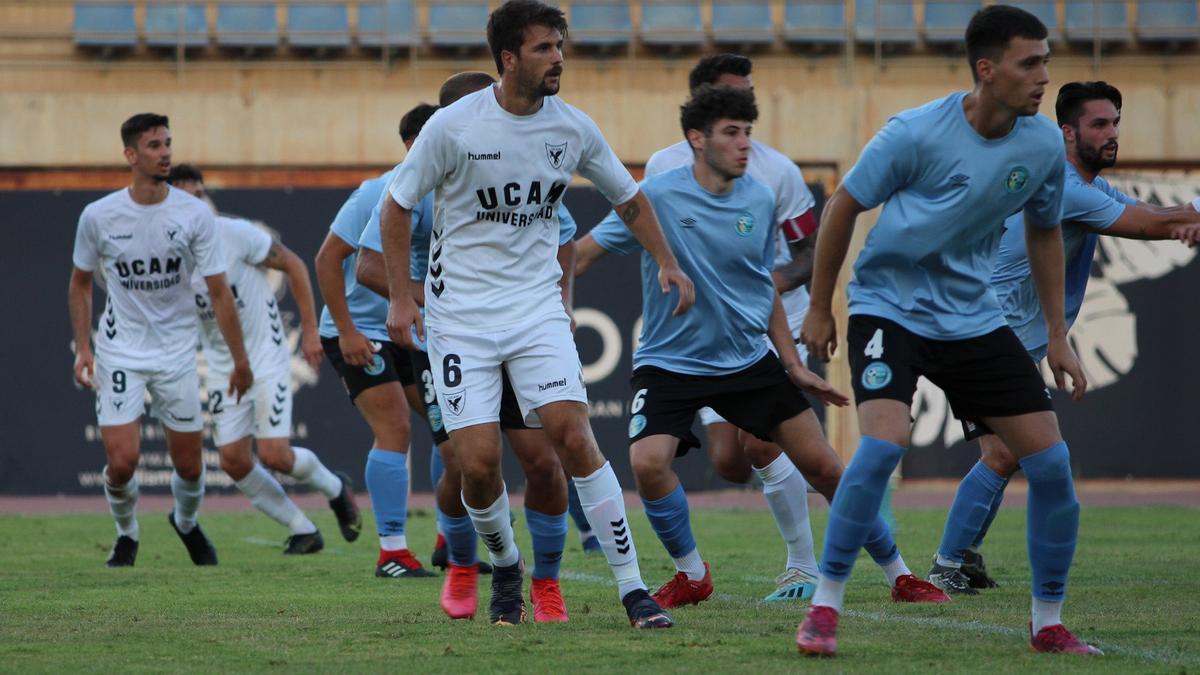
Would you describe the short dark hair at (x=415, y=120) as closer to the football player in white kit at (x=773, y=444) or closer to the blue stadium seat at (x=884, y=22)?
the football player in white kit at (x=773, y=444)

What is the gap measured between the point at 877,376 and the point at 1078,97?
2877mm

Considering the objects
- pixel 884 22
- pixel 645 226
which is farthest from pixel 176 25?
pixel 645 226

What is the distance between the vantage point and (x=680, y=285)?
6020 millimetres

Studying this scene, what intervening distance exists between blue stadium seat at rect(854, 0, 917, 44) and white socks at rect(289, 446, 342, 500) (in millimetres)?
11984

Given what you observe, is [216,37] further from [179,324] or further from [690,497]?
[179,324]

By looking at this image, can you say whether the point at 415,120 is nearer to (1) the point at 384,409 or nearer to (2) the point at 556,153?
(1) the point at 384,409

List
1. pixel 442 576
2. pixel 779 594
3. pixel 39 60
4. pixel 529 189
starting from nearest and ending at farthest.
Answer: pixel 529 189, pixel 779 594, pixel 442 576, pixel 39 60

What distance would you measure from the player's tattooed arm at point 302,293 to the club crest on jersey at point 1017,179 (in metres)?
4.95

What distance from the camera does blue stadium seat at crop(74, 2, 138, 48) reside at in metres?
21.4

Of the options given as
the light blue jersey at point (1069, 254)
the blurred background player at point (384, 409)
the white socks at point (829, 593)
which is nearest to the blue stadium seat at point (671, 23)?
the blurred background player at point (384, 409)

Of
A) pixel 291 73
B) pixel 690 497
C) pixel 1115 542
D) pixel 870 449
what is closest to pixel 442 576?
pixel 870 449

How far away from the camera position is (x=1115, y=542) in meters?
11.1

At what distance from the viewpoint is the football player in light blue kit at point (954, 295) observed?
17.3ft

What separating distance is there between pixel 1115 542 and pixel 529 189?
260 inches
